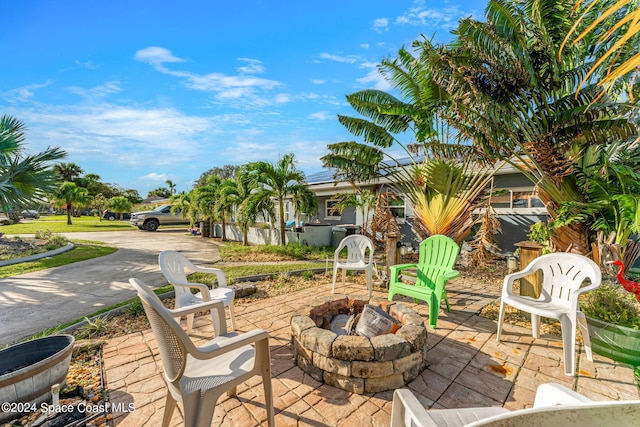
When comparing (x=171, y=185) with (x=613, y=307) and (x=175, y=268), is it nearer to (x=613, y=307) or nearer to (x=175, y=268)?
(x=175, y=268)

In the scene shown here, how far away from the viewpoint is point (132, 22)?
6.75 meters

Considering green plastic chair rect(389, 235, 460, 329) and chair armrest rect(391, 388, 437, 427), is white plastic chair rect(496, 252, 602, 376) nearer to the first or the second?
green plastic chair rect(389, 235, 460, 329)

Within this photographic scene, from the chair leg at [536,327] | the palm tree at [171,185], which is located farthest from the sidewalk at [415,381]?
the palm tree at [171,185]

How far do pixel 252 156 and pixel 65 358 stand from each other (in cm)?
868

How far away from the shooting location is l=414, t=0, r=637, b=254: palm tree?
4.40 meters

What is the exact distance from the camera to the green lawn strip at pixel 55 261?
7.28m

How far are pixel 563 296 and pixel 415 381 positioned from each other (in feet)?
7.88

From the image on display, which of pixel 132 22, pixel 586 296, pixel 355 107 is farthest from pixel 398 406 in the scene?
pixel 132 22

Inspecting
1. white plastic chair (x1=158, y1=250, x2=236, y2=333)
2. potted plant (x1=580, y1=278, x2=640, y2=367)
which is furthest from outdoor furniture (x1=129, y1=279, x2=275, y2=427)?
potted plant (x1=580, y1=278, x2=640, y2=367)

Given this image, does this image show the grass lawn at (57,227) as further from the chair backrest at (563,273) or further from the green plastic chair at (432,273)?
the chair backrest at (563,273)

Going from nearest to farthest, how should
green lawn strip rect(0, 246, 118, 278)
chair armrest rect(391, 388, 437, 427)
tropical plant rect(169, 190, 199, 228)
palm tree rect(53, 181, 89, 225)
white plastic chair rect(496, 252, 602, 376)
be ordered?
chair armrest rect(391, 388, 437, 427) < white plastic chair rect(496, 252, 602, 376) < green lawn strip rect(0, 246, 118, 278) < tropical plant rect(169, 190, 199, 228) < palm tree rect(53, 181, 89, 225)

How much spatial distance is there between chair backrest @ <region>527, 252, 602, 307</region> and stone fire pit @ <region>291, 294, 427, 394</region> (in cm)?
209

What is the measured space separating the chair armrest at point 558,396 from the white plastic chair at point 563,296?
6.17ft

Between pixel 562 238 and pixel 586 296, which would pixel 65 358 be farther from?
pixel 562 238
